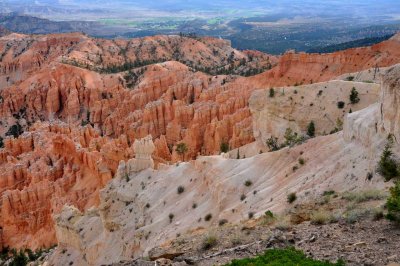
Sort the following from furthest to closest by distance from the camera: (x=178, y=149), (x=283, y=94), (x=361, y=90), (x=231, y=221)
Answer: (x=178, y=149)
(x=283, y=94)
(x=361, y=90)
(x=231, y=221)

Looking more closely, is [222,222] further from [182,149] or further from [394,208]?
[182,149]

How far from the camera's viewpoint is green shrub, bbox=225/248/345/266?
30.5 ft

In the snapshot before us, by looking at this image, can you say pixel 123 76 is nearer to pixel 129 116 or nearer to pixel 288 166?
pixel 129 116

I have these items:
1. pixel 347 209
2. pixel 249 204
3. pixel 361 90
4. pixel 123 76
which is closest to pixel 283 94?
pixel 361 90

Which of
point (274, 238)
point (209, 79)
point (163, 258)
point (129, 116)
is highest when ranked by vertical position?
point (274, 238)

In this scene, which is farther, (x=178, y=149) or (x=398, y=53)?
(x=398, y=53)

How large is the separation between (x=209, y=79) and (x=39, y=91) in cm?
3132

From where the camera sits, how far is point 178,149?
158 ft

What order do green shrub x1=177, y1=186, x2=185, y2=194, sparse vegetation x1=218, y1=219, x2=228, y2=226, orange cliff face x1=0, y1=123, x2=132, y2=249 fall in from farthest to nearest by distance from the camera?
orange cliff face x1=0, y1=123, x2=132, y2=249 < green shrub x1=177, y1=186, x2=185, y2=194 < sparse vegetation x1=218, y1=219, x2=228, y2=226

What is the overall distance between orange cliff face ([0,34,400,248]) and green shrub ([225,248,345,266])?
92.6 ft

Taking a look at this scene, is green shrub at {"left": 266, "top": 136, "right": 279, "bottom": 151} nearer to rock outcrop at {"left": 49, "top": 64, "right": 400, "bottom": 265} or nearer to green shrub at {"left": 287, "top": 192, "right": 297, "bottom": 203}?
rock outcrop at {"left": 49, "top": 64, "right": 400, "bottom": 265}

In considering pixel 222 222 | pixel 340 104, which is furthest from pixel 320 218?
pixel 340 104

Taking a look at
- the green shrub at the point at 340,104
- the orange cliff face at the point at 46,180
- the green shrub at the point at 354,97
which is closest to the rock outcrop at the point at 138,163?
the orange cliff face at the point at 46,180

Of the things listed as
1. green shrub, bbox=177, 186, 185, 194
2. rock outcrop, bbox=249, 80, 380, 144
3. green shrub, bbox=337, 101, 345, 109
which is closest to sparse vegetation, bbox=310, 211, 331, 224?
green shrub, bbox=177, 186, 185, 194
